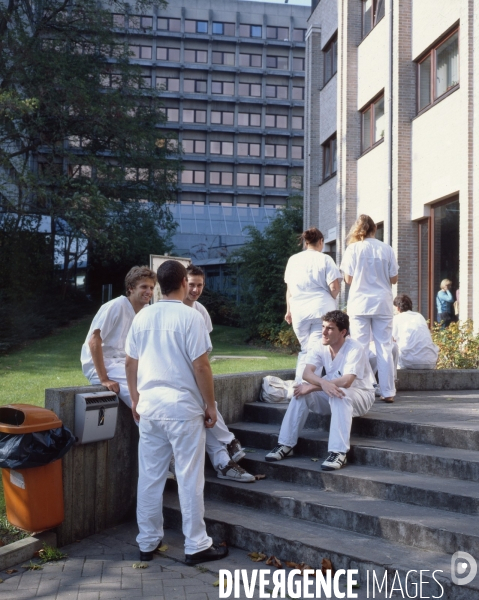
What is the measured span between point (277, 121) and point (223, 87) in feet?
19.1

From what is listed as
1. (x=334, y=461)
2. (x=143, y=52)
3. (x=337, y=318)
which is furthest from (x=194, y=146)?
(x=334, y=461)

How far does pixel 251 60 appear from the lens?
2625 inches

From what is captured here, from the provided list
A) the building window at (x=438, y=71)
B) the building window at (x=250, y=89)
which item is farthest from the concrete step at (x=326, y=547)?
the building window at (x=250, y=89)

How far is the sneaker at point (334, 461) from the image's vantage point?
6.29m

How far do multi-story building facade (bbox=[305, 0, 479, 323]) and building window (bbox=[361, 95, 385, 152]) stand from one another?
28mm

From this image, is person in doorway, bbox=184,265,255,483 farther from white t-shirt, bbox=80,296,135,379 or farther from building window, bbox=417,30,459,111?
building window, bbox=417,30,459,111

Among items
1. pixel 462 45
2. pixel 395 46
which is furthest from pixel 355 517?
pixel 395 46

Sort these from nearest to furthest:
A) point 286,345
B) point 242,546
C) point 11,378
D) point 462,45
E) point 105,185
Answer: point 242,546 < point 462,45 < point 11,378 < point 286,345 < point 105,185

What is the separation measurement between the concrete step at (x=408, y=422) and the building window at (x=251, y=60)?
62360mm

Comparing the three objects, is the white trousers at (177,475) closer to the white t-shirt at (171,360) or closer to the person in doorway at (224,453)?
the white t-shirt at (171,360)

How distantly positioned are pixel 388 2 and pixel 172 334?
15.0 meters

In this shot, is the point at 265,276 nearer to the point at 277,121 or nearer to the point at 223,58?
the point at 277,121

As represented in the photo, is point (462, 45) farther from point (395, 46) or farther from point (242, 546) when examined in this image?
point (242, 546)

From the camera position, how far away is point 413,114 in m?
16.9
